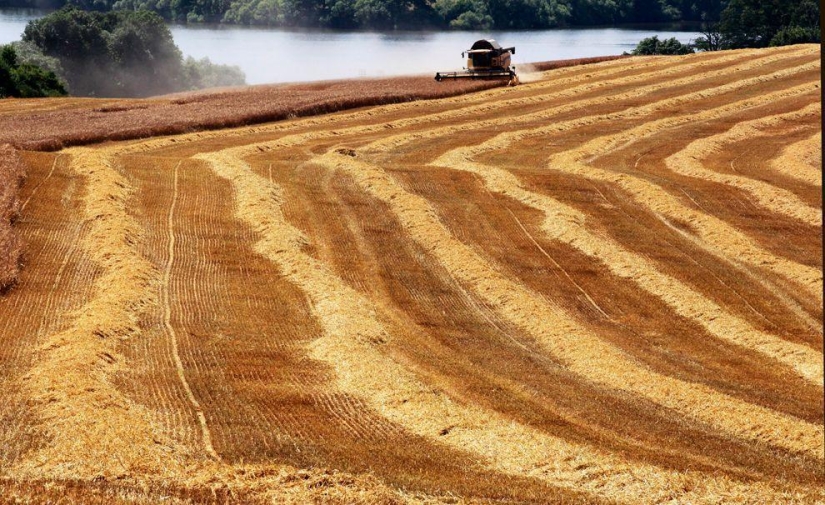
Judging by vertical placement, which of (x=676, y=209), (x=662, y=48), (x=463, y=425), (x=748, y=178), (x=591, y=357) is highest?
(x=463, y=425)

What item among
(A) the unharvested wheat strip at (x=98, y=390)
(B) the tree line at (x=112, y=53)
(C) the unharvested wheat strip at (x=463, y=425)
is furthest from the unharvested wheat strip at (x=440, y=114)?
(B) the tree line at (x=112, y=53)

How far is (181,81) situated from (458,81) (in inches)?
2323

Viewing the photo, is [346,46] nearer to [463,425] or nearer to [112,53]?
[112,53]

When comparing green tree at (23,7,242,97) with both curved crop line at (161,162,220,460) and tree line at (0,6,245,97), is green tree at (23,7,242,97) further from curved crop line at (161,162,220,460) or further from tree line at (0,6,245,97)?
curved crop line at (161,162,220,460)

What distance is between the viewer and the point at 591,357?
63.5 feet

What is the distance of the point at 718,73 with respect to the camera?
6888 cm

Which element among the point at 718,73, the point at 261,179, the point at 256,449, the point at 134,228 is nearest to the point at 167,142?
the point at 261,179

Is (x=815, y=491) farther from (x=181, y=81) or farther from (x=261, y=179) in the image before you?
(x=181, y=81)

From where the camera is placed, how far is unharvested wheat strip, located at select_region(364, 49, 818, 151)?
46.8 meters

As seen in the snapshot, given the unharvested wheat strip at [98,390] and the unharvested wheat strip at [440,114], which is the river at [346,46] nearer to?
the unharvested wheat strip at [440,114]

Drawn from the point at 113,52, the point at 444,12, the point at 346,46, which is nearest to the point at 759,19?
the point at 444,12

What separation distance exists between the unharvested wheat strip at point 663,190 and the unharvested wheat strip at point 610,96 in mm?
254

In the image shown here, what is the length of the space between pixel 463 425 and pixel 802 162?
30.7m

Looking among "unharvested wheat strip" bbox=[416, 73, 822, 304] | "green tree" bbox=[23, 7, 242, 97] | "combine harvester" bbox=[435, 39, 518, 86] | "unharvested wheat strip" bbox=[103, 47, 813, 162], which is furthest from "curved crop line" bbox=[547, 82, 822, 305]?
"green tree" bbox=[23, 7, 242, 97]
